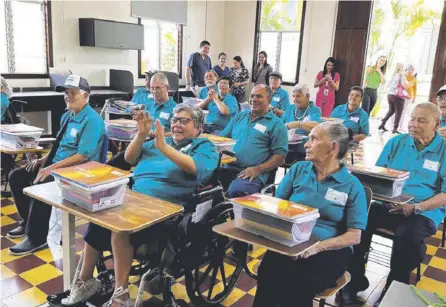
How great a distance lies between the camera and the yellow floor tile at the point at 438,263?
3075mm

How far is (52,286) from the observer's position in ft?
8.33

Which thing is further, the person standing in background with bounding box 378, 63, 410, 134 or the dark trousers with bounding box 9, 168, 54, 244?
the person standing in background with bounding box 378, 63, 410, 134

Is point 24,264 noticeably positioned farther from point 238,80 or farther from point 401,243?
point 238,80

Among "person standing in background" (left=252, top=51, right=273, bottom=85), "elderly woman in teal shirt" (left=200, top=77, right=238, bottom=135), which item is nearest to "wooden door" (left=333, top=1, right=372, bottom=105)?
"person standing in background" (left=252, top=51, right=273, bottom=85)

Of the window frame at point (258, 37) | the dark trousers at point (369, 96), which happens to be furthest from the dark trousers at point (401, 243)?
the window frame at point (258, 37)

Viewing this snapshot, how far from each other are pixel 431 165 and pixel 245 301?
4.82 ft

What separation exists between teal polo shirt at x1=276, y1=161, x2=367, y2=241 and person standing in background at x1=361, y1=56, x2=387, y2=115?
701 centimetres

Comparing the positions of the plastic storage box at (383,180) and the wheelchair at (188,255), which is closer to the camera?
the wheelchair at (188,255)

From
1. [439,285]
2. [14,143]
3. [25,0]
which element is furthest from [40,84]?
[439,285]

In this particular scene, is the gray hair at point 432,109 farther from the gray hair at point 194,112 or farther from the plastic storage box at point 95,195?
the plastic storage box at point 95,195

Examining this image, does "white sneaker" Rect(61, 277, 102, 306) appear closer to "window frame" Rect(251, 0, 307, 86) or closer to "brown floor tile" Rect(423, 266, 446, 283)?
"brown floor tile" Rect(423, 266, 446, 283)

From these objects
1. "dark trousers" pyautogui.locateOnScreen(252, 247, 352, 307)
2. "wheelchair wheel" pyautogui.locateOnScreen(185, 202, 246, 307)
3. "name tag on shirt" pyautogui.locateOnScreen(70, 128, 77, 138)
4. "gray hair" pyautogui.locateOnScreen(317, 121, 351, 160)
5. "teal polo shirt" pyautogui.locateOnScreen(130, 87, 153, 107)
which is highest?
"gray hair" pyautogui.locateOnScreen(317, 121, 351, 160)

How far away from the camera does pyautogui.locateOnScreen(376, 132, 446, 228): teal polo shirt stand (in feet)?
8.36

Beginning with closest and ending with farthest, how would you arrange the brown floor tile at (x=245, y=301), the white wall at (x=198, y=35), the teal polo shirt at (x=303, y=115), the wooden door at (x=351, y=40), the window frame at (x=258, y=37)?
the brown floor tile at (x=245, y=301), the teal polo shirt at (x=303, y=115), the white wall at (x=198, y=35), the wooden door at (x=351, y=40), the window frame at (x=258, y=37)
